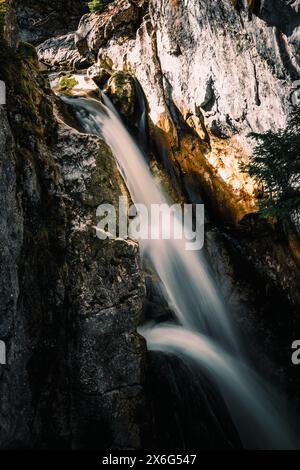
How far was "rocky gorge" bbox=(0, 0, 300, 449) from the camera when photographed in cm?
590

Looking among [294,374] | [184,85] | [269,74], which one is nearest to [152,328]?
[294,374]

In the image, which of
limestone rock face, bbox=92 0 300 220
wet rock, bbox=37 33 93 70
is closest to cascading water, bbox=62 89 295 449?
limestone rock face, bbox=92 0 300 220

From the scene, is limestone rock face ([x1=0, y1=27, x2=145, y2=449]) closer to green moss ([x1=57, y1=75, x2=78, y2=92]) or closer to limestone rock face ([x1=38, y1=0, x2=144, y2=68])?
green moss ([x1=57, y1=75, x2=78, y2=92])

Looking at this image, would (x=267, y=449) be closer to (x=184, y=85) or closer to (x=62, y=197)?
(x=62, y=197)

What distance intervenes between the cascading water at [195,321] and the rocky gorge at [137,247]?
0.43 meters

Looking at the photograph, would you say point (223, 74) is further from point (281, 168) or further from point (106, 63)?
point (106, 63)

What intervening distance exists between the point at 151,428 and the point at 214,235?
243 inches

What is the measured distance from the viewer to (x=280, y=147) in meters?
7.95

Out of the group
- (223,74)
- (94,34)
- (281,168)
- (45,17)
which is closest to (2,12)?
(281,168)

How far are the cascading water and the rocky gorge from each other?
43cm

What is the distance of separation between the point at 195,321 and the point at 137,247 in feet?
10.5

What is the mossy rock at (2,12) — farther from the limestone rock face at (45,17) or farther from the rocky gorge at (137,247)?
the limestone rock face at (45,17)

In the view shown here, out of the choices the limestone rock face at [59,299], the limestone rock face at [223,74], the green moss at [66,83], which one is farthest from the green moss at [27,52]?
the green moss at [66,83]

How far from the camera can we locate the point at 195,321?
9398 millimetres
